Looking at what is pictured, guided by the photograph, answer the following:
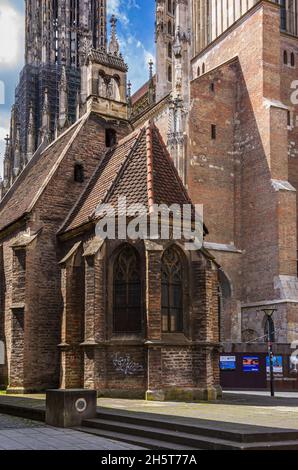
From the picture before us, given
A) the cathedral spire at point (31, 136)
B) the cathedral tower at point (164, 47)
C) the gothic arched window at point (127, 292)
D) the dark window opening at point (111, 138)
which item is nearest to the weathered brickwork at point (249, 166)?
the dark window opening at point (111, 138)

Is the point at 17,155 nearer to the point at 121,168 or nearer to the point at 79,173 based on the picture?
the point at 79,173

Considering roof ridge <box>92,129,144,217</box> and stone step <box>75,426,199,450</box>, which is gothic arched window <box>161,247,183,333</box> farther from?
stone step <box>75,426,199,450</box>

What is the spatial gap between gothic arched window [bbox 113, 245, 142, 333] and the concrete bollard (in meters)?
5.01

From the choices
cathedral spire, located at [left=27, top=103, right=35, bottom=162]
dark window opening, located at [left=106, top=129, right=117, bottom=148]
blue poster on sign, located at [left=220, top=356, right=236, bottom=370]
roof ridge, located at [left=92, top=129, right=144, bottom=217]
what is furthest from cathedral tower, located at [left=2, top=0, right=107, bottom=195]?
roof ridge, located at [left=92, top=129, right=144, bottom=217]

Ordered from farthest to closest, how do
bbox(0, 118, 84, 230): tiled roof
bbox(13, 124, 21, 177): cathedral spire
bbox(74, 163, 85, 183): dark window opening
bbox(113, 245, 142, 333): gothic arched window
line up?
bbox(13, 124, 21, 177): cathedral spire
bbox(0, 118, 84, 230): tiled roof
bbox(74, 163, 85, 183): dark window opening
bbox(113, 245, 142, 333): gothic arched window

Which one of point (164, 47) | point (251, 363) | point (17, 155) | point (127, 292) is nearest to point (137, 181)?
point (127, 292)

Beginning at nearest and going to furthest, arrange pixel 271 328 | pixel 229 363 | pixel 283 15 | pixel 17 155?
pixel 229 363
pixel 271 328
pixel 283 15
pixel 17 155

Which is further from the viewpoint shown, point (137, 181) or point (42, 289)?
point (42, 289)

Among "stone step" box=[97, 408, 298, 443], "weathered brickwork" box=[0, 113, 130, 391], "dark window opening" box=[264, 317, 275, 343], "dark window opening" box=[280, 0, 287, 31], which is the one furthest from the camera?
"dark window opening" box=[280, 0, 287, 31]

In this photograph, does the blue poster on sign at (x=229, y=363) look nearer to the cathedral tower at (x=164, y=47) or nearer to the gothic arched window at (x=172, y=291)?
the gothic arched window at (x=172, y=291)

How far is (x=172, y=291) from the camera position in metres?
18.1

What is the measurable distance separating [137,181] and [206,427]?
1016 centimetres

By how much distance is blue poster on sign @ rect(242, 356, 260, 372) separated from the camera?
85.7 ft

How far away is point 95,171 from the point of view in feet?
73.9
